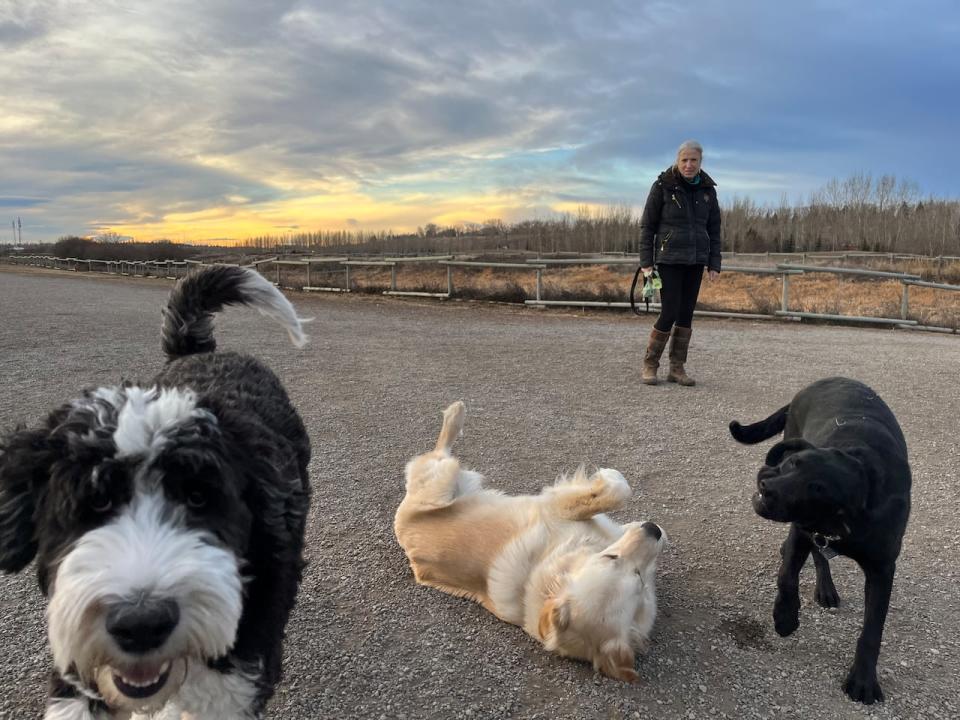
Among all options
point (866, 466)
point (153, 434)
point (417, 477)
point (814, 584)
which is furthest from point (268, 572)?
point (814, 584)

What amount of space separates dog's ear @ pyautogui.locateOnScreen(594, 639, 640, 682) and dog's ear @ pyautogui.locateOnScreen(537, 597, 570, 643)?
0.66 ft

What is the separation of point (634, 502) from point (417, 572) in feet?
5.77

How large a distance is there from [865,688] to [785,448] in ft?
3.42

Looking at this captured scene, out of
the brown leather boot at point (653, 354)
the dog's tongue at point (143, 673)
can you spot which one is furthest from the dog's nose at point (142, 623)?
the brown leather boot at point (653, 354)

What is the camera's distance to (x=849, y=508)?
259 centimetres

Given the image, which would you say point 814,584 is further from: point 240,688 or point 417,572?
point 240,688

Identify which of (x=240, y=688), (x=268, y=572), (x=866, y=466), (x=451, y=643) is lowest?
(x=451, y=643)

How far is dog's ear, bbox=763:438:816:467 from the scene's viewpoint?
2.87 metres

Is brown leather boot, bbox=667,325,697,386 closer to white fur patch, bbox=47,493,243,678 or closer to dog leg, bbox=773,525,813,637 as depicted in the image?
dog leg, bbox=773,525,813,637

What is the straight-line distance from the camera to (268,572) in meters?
2.11

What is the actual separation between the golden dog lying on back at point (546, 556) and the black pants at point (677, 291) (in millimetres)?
4046

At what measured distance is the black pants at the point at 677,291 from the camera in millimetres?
7391

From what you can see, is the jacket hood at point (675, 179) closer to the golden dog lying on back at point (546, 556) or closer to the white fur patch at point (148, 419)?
the golden dog lying on back at point (546, 556)

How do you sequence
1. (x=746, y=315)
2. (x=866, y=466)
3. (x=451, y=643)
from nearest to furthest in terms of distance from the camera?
(x=866, y=466), (x=451, y=643), (x=746, y=315)
